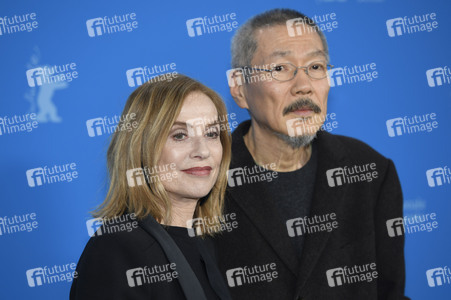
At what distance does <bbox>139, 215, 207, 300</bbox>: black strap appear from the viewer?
156 centimetres

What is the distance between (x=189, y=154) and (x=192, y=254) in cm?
39

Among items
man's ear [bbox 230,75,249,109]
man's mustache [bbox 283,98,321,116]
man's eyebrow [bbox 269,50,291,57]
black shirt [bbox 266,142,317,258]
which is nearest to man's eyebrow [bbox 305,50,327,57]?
man's eyebrow [bbox 269,50,291,57]

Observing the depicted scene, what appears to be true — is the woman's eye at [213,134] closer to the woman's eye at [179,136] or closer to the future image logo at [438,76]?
the woman's eye at [179,136]

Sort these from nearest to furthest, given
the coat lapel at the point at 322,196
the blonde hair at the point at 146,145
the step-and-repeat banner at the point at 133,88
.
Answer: the blonde hair at the point at 146,145
the coat lapel at the point at 322,196
the step-and-repeat banner at the point at 133,88

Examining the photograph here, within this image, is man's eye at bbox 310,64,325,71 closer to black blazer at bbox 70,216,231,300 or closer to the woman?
the woman

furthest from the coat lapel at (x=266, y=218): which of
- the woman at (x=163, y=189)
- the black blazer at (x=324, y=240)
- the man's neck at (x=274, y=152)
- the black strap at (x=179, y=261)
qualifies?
the black strap at (x=179, y=261)

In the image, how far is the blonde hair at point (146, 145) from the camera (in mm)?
1664

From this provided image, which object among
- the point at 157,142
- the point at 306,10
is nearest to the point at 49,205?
the point at 157,142

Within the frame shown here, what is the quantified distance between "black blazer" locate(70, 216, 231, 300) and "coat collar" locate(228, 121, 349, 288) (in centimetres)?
54

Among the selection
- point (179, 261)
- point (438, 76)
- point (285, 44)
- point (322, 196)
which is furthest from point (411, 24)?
point (179, 261)

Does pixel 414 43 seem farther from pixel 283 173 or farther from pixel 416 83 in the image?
pixel 283 173

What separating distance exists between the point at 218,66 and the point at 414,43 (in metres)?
1.26

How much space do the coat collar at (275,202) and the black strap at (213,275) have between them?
334 millimetres

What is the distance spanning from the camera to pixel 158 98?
1.69 metres
